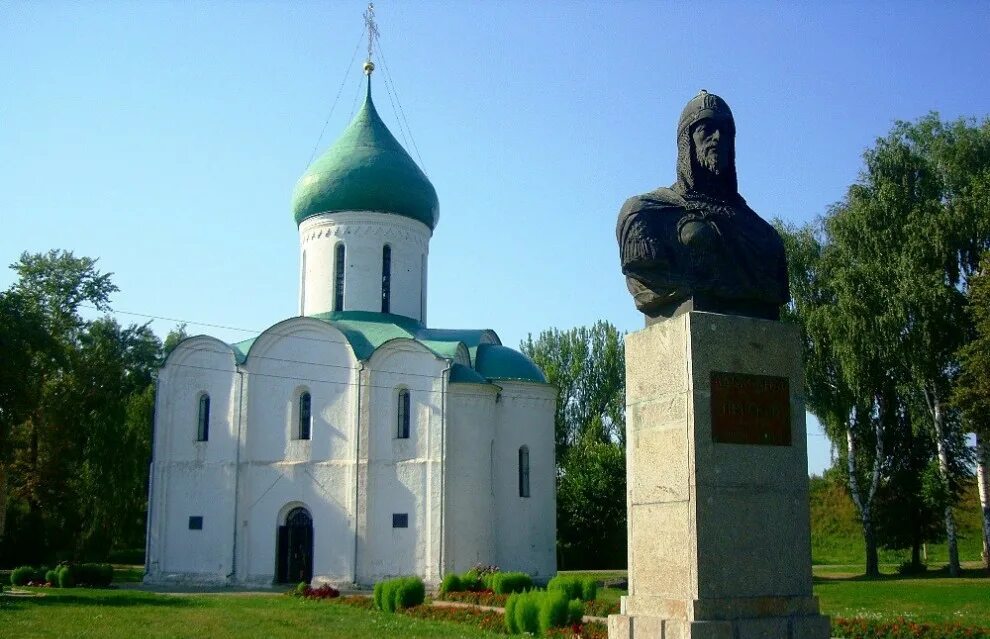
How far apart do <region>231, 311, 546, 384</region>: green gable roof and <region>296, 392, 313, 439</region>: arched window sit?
1788mm

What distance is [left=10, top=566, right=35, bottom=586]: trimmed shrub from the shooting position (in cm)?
2209

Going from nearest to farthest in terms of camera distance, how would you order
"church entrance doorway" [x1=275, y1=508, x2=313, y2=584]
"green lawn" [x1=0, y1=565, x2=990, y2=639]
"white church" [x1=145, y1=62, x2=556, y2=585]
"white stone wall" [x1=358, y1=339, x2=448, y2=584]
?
1. "green lawn" [x1=0, y1=565, x2=990, y2=639]
2. "white stone wall" [x1=358, y1=339, x2=448, y2=584]
3. "white church" [x1=145, y1=62, x2=556, y2=585]
4. "church entrance doorway" [x1=275, y1=508, x2=313, y2=584]

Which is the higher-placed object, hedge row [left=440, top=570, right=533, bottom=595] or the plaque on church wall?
the plaque on church wall

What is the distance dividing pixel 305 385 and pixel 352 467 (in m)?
2.55

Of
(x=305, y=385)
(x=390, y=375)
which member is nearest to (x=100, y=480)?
(x=305, y=385)

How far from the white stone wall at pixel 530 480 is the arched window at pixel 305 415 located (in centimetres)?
476

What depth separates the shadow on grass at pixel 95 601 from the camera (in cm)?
1634

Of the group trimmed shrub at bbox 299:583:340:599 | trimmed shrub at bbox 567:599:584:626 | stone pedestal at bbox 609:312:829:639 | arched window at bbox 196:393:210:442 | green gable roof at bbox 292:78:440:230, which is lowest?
trimmed shrub at bbox 299:583:340:599

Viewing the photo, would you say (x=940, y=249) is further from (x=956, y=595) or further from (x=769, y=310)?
(x=769, y=310)

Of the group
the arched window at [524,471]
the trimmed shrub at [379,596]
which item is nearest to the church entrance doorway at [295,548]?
the arched window at [524,471]

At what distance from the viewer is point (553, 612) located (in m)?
11.6

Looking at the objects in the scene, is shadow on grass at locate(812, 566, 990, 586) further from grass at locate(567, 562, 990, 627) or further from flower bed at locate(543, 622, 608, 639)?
flower bed at locate(543, 622, 608, 639)

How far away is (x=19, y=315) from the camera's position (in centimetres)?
2230

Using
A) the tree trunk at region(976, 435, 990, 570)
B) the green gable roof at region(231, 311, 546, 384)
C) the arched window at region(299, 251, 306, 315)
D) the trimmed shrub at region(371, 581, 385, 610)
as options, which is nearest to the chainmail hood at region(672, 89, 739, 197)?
the trimmed shrub at region(371, 581, 385, 610)
